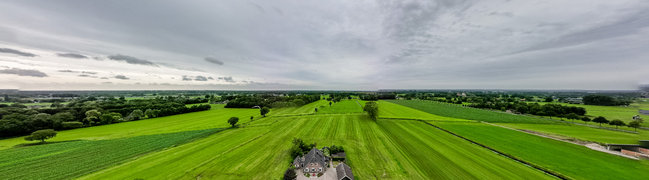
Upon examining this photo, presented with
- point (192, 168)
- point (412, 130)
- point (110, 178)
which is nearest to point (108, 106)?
point (110, 178)

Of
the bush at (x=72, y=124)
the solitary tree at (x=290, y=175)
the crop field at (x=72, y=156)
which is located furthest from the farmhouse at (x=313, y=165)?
the bush at (x=72, y=124)

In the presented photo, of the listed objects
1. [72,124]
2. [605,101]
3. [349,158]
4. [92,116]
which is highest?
[605,101]

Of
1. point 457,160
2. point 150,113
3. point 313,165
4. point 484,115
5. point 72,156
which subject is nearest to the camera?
point 313,165

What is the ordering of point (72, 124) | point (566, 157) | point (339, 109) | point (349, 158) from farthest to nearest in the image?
point (339, 109)
point (72, 124)
point (566, 157)
point (349, 158)

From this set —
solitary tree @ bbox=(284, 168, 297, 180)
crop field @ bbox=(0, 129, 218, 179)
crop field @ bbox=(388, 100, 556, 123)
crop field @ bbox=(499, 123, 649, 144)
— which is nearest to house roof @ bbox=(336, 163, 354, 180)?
solitary tree @ bbox=(284, 168, 297, 180)

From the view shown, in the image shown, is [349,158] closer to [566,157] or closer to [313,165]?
[313,165]

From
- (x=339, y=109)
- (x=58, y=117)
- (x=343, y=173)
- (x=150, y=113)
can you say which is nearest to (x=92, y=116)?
(x=58, y=117)

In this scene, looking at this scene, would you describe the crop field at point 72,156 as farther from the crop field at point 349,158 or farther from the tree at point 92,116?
the tree at point 92,116
